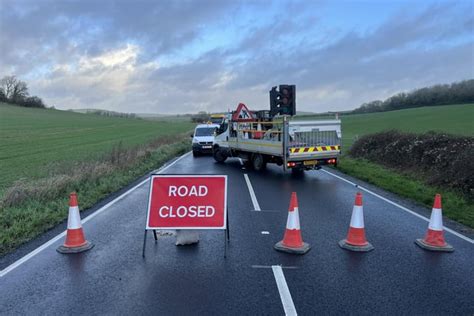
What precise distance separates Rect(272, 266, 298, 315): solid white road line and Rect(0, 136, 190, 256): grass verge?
4121mm

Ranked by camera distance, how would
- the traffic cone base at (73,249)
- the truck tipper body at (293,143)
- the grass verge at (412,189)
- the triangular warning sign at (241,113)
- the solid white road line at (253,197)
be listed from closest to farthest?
1. the traffic cone base at (73,249)
2. the grass verge at (412,189)
3. the solid white road line at (253,197)
4. the truck tipper body at (293,143)
5. the triangular warning sign at (241,113)

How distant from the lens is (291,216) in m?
6.20

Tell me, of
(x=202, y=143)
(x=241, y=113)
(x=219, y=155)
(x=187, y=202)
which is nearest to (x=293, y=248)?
(x=187, y=202)

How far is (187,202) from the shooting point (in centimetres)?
631

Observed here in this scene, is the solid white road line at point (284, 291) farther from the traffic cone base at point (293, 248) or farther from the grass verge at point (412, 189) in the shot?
the grass verge at point (412, 189)

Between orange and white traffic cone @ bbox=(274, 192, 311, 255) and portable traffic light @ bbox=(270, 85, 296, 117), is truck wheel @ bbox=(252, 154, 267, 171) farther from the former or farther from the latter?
orange and white traffic cone @ bbox=(274, 192, 311, 255)

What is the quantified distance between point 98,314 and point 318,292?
243cm

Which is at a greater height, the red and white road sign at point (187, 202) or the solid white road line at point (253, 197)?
the red and white road sign at point (187, 202)

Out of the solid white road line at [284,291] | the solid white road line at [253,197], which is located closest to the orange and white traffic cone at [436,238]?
the solid white road line at [284,291]

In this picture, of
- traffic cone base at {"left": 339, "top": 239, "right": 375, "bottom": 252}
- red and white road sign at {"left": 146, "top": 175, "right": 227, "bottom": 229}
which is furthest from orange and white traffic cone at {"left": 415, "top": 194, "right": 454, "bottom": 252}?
red and white road sign at {"left": 146, "top": 175, "right": 227, "bottom": 229}

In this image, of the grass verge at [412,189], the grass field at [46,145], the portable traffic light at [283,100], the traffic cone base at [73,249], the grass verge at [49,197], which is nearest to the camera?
the traffic cone base at [73,249]

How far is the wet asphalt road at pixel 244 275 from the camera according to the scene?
14.1 ft

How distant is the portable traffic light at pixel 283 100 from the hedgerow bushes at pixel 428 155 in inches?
201

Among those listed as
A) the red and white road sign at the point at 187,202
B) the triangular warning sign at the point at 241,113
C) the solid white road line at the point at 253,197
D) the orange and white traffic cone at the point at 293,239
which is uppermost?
the triangular warning sign at the point at 241,113
